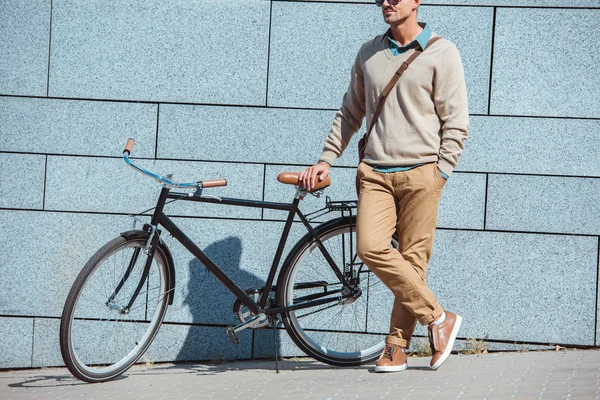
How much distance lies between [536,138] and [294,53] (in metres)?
1.86

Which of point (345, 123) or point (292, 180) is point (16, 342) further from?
point (345, 123)

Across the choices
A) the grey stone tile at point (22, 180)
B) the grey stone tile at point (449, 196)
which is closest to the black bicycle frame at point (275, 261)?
the grey stone tile at point (449, 196)

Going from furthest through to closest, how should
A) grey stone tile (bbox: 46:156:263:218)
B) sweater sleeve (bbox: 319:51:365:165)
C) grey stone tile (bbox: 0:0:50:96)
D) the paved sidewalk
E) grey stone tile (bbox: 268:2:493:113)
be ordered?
grey stone tile (bbox: 0:0:50:96) → grey stone tile (bbox: 46:156:263:218) → grey stone tile (bbox: 268:2:493:113) → sweater sleeve (bbox: 319:51:365:165) → the paved sidewalk

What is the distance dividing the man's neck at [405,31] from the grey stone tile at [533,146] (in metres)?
1.30

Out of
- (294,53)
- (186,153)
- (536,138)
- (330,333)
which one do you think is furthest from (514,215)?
(186,153)

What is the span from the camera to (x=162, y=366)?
592cm

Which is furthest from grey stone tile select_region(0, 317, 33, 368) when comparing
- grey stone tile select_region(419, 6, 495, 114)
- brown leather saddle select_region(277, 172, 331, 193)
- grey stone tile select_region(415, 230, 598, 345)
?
grey stone tile select_region(419, 6, 495, 114)

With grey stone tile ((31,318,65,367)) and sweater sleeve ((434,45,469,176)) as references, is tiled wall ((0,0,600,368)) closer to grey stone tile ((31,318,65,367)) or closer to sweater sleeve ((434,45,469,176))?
grey stone tile ((31,318,65,367))

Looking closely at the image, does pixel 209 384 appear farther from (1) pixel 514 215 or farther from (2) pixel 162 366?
(1) pixel 514 215

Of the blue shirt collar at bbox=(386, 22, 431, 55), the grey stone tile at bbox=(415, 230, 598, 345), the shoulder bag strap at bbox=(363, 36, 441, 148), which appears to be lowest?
the grey stone tile at bbox=(415, 230, 598, 345)

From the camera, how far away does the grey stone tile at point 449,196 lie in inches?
229

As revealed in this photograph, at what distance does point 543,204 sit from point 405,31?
186 centimetres

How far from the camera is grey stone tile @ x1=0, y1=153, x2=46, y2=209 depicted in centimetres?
611

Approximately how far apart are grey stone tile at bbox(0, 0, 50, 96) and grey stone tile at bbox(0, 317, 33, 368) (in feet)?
5.72
